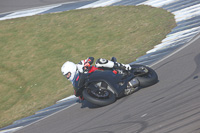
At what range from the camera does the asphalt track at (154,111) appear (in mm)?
5047

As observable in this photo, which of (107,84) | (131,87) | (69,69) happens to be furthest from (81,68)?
(131,87)

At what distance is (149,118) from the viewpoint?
5.54 meters

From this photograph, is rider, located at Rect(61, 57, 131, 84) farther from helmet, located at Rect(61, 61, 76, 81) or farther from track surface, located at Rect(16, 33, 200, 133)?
track surface, located at Rect(16, 33, 200, 133)

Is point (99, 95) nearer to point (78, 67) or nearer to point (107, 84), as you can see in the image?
point (107, 84)

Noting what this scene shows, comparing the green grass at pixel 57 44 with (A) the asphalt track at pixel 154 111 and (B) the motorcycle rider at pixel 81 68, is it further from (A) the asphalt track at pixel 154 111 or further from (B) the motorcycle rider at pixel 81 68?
(B) the motorcycle rider at pixel 81 68

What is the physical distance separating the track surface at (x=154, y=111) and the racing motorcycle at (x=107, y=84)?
18cm

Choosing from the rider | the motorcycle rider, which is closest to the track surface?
the motorcycle rider

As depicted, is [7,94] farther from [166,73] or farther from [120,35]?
[166,73]

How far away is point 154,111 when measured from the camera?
19.1 ft

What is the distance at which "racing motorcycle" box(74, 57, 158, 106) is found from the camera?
289 inches

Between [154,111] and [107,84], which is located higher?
[107,84]

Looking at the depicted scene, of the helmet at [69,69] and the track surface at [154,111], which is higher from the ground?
the helmet at [69,69]

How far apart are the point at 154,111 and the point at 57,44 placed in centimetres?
1235

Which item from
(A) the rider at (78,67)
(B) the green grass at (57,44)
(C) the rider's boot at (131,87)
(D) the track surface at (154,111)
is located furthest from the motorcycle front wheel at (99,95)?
(B) the green grass at (57,44)
